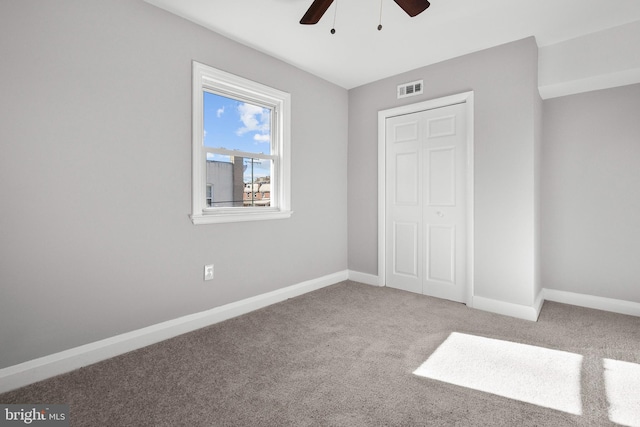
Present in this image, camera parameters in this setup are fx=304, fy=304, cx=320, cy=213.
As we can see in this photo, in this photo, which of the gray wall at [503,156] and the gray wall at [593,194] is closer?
the gray wall at [503,156]

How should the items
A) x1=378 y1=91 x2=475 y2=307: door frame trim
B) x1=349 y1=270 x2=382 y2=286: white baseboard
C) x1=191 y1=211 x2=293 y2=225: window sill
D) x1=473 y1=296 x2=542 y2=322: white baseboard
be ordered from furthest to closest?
x1=349 y1=270 x2=382 y2=286: white baseboard < x1=378 y1=91 x2=475 y2=307: door frame trim < x1=473 y1=296 x2=542 y2=322: white baseboard < x1=191 y1=211 x2=293 y2=225: window sill

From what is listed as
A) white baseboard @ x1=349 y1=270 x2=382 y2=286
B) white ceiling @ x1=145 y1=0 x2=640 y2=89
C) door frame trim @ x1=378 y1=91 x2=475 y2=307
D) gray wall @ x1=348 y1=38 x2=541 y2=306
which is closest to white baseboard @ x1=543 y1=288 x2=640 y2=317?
gray wall @ x1=348 y1=38 x2=541 y2=306

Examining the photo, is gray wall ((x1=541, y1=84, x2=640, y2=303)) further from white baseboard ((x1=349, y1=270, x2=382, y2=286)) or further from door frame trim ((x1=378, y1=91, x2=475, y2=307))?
white baseboard ((x1=349, y1=270, x2=382, y2=286))

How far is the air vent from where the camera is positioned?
3.55 meters

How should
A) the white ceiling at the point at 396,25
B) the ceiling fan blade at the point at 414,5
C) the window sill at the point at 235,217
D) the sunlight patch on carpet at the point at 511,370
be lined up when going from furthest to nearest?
the window sill at the point at 235,217 → the white ceiling at the point at 396,25 → the ceiling fan blade at the point at 414,5 → the sunlight patch on carpet at the point at 511,370

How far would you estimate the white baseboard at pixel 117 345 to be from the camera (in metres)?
1.83

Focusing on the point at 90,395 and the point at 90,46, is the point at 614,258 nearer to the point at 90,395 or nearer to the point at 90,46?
the point at 90,395

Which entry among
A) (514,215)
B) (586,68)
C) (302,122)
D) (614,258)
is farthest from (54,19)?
(614,258)

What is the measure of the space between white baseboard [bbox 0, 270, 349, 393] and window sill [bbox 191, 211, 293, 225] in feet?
2.65

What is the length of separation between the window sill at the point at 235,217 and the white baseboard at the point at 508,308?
221 cm

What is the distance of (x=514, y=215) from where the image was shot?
9.66ft

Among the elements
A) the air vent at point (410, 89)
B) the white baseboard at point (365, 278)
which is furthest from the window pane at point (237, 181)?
the air vent at point (410, 89)

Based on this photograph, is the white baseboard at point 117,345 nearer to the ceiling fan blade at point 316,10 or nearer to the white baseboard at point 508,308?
the white baseboard at point 508,308

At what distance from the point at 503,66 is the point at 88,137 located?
3.62 meters
